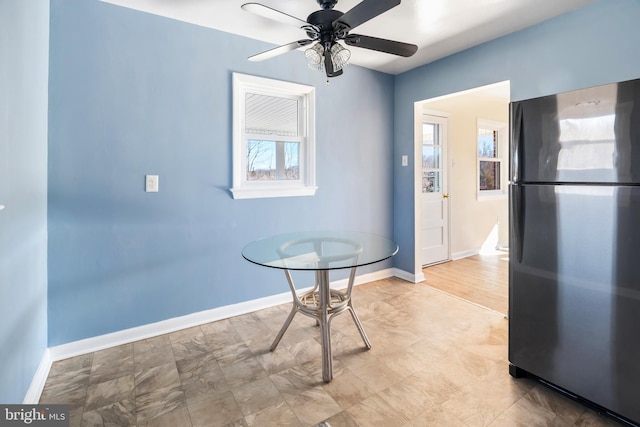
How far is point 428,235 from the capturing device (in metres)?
4.50

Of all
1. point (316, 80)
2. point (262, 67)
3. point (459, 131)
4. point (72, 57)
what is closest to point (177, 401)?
point (72, 57)

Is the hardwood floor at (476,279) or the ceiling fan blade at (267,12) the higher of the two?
the ceiling fan blade at (267,12)

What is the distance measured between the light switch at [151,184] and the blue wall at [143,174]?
36mm

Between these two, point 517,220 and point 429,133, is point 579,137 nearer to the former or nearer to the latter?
point 517,220

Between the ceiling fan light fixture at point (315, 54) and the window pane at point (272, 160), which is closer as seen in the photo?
the ceiling fan light fixture at point (315, 54)

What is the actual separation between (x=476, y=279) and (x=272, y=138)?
2.91m

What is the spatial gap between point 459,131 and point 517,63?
207 centimetres

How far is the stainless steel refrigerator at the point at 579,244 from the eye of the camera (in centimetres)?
146

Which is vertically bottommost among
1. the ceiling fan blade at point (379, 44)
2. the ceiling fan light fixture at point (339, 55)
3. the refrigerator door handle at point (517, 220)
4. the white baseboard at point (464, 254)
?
the white baseboard at point (464, 254)

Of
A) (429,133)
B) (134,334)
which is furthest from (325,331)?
(429,133)

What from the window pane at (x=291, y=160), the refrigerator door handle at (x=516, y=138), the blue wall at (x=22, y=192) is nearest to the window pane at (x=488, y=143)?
the window pane at (x=291, y=160)

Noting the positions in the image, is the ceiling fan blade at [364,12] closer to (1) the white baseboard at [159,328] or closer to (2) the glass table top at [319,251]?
(2) the glass table top at [319,251]

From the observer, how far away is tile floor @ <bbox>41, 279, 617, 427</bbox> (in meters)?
1.63

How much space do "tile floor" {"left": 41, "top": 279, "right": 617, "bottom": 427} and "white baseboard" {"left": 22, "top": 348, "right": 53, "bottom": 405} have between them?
1.6 inches
